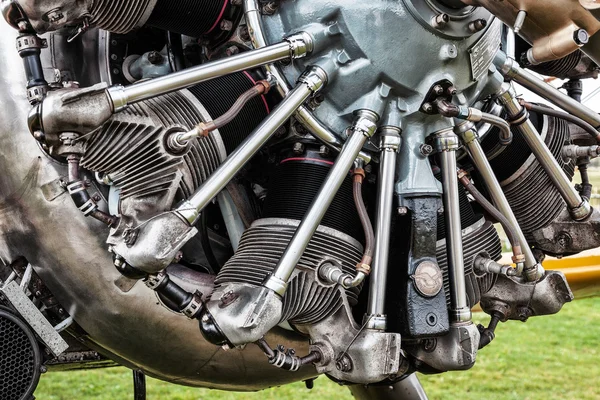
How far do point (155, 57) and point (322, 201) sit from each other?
0.85 meters

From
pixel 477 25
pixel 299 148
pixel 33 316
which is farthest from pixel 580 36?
pixel 33 316

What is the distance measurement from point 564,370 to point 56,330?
24.8 ft

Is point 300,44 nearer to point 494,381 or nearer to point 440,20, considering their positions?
point 440,20

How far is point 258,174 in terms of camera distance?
2.97m

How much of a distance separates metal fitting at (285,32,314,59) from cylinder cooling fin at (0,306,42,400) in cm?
123

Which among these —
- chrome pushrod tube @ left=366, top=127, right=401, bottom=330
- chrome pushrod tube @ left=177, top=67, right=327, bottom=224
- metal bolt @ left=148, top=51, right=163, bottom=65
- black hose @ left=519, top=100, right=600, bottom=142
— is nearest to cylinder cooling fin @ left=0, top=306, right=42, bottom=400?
chrome pushrod tube @ left=177, top=67, right=327, bottom=224

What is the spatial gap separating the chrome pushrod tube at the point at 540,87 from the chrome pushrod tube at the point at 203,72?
82 cm

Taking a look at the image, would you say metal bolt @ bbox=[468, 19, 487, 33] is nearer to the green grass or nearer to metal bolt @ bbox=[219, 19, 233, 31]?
metal bolt @ bbox=[219, 19, 233, 31]

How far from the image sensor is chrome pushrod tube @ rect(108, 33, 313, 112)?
229cm

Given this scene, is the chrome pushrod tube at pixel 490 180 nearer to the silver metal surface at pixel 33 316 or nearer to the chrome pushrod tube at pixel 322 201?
the chrome pushrod tube at pixel 322 201

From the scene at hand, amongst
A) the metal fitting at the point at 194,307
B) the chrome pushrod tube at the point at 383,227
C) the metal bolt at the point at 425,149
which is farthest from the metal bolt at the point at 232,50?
the metal fitting at the point at 194,307

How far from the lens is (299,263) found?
260 centimetres

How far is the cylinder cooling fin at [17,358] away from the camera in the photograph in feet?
8.82

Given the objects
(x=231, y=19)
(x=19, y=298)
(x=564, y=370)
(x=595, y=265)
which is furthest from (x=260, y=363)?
(x=564, y=370)
